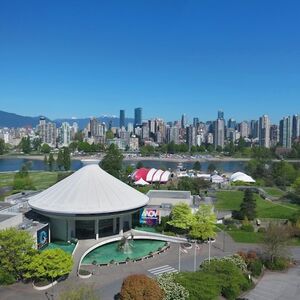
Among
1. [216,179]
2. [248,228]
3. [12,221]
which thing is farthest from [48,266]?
[216,179]

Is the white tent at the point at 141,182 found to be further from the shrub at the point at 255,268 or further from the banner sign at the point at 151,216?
the shrub at the point at 255,268

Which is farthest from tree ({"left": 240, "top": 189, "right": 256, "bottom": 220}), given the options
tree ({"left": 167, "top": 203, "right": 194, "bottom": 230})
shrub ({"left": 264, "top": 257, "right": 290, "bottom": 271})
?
shrub ({"left": 264, "top": 257, "right": 290, "bottom": 271})

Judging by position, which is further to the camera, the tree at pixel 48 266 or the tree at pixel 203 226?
the tree at pixel 203 226

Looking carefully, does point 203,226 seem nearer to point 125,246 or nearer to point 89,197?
point 125,246

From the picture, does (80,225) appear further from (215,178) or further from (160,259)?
(215,178)

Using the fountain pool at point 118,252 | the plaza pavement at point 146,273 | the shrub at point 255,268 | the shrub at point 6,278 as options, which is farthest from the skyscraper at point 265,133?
the shrub at point 6,278

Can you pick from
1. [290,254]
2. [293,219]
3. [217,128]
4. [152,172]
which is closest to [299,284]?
[290,254]
